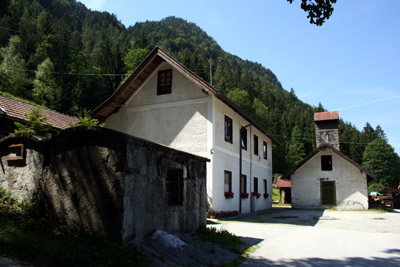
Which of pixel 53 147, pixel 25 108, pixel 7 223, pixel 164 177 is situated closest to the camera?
pixel 7 223

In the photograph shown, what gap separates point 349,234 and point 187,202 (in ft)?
20.3

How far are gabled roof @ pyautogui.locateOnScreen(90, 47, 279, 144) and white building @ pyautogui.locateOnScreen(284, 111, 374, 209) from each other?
10.6 m

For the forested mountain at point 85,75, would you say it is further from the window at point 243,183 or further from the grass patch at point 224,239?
the grass patch at point 224,239

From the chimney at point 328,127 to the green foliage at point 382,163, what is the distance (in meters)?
44.0

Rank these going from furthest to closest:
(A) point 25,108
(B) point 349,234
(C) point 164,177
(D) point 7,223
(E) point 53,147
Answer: (A) point 25,108, (B) point 349,234, (C) point 164,177, (E) point 53,147, (D) point 7,223

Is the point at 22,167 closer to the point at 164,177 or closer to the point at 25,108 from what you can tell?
the point at 164,177

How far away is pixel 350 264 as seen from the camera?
21.5 feet

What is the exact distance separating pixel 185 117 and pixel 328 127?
21466mm

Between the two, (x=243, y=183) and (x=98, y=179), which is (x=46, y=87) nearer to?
(x=243, y=183)

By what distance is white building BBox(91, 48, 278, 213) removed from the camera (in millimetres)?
15617

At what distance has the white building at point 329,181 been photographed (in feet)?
83.7

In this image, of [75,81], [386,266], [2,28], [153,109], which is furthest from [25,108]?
[2,28]

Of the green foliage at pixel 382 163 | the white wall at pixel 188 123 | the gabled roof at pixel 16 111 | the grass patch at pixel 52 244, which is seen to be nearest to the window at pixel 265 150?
the white wall at pixel 188 123

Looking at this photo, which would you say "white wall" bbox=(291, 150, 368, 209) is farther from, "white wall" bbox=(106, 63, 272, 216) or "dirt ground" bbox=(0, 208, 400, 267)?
"dirt ground" bbox=(0, 208, 400, 267)
